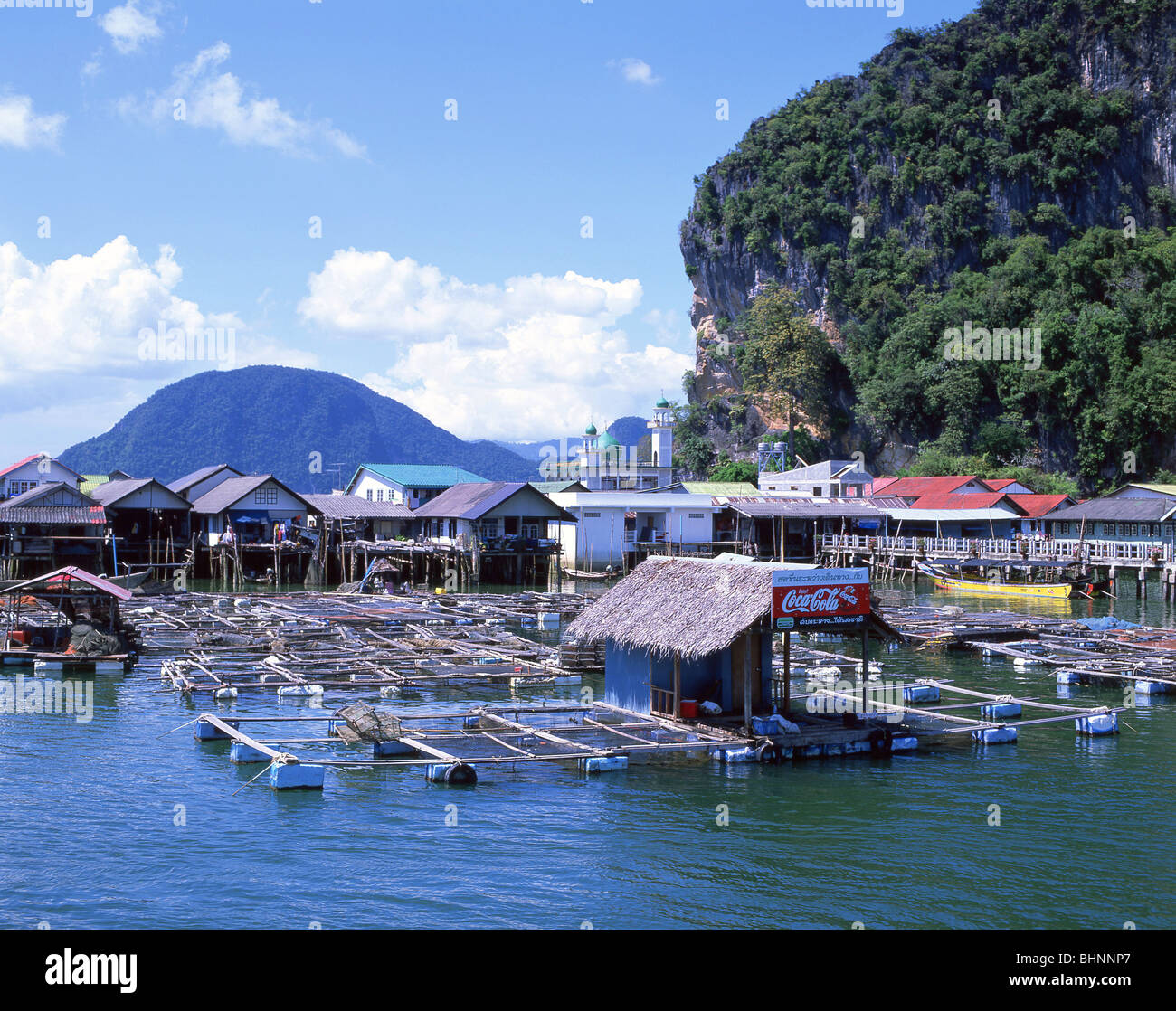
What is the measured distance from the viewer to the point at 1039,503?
69.9 meters

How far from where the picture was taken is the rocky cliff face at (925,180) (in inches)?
3824

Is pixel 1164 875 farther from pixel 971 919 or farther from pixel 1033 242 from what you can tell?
pixel 1033 242

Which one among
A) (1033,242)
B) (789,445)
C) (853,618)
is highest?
(1033,242)

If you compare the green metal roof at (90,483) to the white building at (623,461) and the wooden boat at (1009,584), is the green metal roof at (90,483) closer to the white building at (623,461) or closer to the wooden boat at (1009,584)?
the white building at (623,461)

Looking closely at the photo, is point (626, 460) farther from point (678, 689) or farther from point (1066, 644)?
point (678, 689)

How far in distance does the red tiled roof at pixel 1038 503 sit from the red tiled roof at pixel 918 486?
3542 mm

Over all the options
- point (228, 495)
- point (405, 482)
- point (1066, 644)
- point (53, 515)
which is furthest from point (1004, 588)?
point (53, 515)

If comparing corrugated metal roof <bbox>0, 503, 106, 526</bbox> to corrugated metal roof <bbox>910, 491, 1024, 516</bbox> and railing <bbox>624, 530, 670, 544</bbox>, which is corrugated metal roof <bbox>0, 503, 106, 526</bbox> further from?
corrugated metal roof <bbox>910, 491, 1024, 516</bbox>

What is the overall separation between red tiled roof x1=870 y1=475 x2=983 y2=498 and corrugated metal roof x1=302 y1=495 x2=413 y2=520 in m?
32.9

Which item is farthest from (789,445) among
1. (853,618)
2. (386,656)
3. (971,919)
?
(971,919)

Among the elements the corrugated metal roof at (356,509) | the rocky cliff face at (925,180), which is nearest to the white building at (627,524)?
the corrugated metal roof at (356,509)
